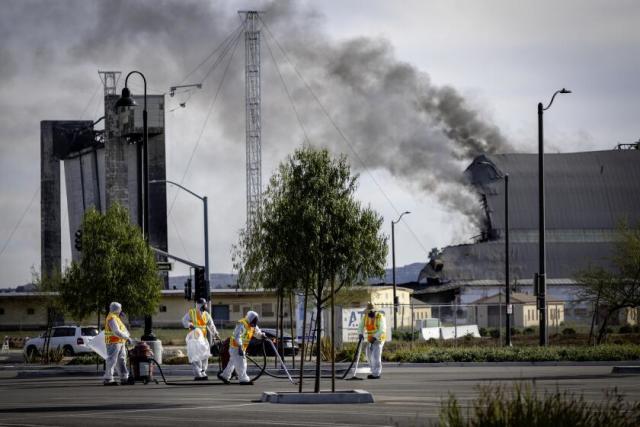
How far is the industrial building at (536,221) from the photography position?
107250 mm

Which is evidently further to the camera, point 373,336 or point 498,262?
point 498,262

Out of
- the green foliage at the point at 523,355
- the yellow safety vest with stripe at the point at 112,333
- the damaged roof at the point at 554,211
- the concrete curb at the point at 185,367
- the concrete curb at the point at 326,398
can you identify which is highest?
the damaged roof at the point at 554,211

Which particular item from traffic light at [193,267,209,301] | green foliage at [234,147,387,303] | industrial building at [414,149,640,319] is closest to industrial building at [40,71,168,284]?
industrial building at [414,149,640,319]

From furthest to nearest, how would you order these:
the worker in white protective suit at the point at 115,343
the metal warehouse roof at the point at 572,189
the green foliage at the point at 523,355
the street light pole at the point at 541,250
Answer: the metal warehouse roof at the point at 572,189, the street light pole at the point at 541,250, the green foliage at the point at 523,355, the worker in white protective suit at the point at 115,343

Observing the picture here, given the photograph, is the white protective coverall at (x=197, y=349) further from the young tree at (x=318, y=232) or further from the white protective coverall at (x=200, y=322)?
the young tree at (x=318, y=232)

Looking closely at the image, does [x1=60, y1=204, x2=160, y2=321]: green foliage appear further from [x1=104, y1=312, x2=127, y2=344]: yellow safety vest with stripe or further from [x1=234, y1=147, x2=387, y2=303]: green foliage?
[x1=234, y1=147, x2=387, y2=303]: green foliage

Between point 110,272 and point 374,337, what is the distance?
14.3 m

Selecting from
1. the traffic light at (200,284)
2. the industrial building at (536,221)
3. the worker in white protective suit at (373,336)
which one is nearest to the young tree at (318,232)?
the worker in white protective suit at (373,336)

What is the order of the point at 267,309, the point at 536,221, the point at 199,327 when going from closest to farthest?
the point at 199,327, the point at 267,309, the point at 536,221

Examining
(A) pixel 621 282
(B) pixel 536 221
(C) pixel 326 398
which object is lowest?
(C) pixel 326 398

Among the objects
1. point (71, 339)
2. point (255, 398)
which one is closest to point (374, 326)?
point (255, 398)

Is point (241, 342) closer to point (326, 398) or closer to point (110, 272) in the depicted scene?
point (326, 398)

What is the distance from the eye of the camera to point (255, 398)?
22938mm

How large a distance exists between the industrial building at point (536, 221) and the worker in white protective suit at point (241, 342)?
7424 cm
